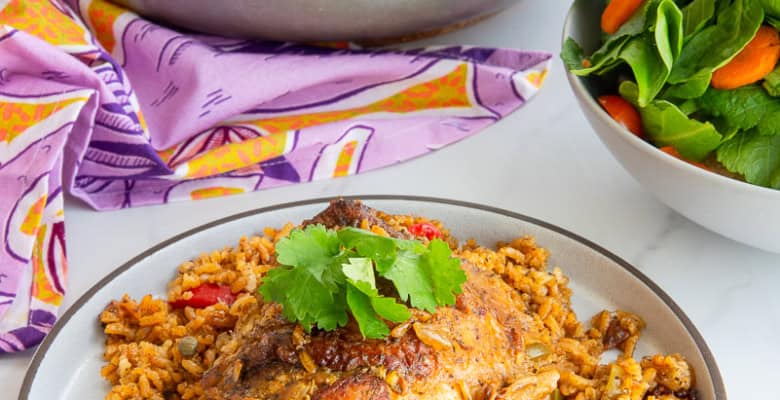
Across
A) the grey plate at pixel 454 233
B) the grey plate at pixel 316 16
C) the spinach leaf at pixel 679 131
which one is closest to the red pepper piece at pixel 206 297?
the grey plate at pixel 454 233

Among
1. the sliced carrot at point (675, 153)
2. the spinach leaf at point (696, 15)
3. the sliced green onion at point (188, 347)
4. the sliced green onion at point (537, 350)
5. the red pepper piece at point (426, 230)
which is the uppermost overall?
the spinach leaf at point (696, 15)

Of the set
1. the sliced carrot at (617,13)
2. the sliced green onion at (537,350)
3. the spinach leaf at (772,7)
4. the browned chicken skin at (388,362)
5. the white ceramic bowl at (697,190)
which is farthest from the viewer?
the sliced carrot at (617,13)

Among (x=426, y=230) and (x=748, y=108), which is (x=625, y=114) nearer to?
(x=748, y=108)

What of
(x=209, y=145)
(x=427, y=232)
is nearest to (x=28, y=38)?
(x=209, y=145)

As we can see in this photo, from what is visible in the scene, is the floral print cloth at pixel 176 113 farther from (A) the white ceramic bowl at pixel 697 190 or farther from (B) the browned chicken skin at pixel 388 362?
(B) the browned chicken skin at pixel 388 362

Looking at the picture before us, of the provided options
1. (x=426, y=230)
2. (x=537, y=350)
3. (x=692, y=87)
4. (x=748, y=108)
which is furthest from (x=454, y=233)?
(x=748, y=108)

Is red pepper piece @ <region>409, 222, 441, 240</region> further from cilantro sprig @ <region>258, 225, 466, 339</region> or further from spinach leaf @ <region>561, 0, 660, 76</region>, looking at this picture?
spinach leaf @ <region>561, 0, 660, 76</region>

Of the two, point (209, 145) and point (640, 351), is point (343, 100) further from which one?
point (640, 351)
